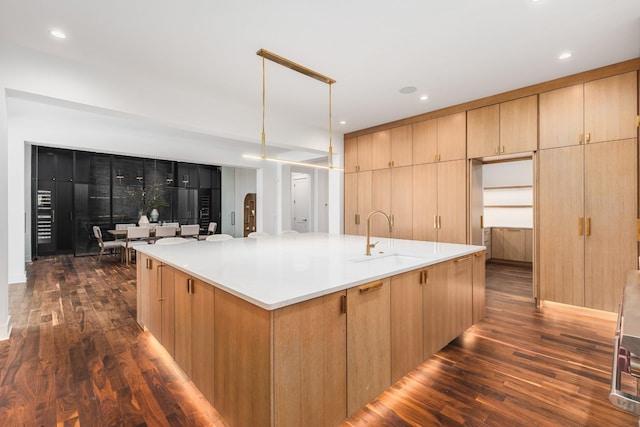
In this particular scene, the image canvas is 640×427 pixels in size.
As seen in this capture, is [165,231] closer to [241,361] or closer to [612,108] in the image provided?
[241,361]

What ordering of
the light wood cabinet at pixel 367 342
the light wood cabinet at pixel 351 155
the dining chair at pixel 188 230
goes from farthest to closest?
the dining chair at pixel 188 230 → the light wood cabinet at pixel 351 155 → the light wood cabinet at pixel 367 342

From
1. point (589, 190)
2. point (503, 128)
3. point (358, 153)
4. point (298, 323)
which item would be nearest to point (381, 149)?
point (358, 153)

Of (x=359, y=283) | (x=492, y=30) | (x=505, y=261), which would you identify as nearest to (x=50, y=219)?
(x=359, y=283)

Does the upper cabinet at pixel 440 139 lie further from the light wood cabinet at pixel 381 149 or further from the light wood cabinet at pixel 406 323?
the light wood cabinet at pixel 406 323

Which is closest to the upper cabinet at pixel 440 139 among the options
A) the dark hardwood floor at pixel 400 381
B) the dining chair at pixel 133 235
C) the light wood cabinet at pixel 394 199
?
the light wood cabinet at pixel 394 199

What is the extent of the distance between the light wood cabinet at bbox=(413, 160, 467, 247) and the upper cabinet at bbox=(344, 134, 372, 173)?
1.02 meters

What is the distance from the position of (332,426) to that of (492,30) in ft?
10.2

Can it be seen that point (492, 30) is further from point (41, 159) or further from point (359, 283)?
point (41, 159)

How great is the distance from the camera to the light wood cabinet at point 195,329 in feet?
5.51

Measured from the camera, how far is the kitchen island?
1.31 meters

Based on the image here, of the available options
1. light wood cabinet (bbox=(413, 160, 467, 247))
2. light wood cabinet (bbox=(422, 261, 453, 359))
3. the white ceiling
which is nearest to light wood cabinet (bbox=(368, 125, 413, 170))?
light wood cabinet (bbox=(413, 160, 467, 247))

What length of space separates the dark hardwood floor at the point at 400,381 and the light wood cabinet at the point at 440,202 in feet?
4.28

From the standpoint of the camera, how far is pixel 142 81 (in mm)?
3428

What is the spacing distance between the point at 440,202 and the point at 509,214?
10.4 feet
